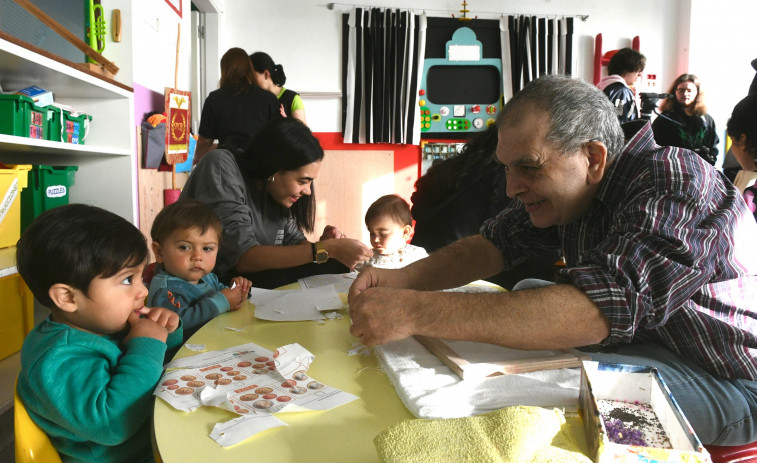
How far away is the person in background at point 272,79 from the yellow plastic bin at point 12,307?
2047mm

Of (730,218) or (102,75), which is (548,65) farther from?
(730,218)

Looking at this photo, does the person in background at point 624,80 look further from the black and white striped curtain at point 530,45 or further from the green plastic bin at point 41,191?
the green plastic bin at point 41,191

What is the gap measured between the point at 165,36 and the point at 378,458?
3638 millimetres

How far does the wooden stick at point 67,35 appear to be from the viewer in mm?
2195

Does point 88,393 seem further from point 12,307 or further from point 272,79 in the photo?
point 272,79

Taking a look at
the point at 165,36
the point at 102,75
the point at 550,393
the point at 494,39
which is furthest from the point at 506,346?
the point at 494,39

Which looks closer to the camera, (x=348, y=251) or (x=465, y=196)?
(x=348, y=251)

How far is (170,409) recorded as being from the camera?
835 millimetres

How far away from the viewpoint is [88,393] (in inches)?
36.7

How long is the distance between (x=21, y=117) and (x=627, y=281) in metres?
2.20

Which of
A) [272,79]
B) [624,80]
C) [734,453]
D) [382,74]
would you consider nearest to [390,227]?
[734,453]

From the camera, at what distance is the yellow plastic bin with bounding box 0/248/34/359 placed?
7.22 feet

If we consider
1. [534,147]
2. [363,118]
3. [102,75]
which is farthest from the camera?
[363,118]

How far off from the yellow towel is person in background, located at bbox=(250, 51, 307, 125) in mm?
3409
